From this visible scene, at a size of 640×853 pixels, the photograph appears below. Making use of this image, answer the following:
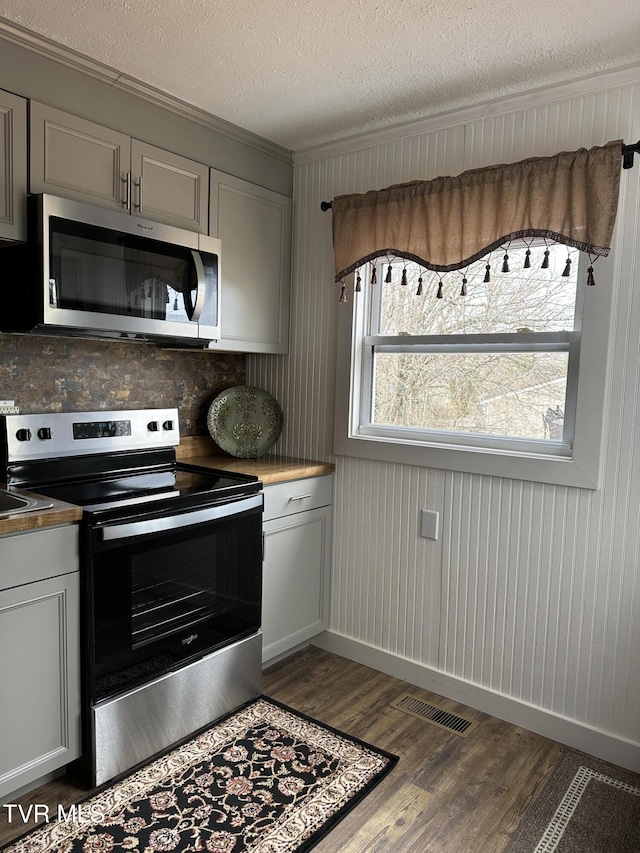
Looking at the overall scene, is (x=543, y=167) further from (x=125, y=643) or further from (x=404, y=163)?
(x=125, y=643)

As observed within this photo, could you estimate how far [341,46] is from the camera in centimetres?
198

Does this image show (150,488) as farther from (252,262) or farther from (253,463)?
(252,262)

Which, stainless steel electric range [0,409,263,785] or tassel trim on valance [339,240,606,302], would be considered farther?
tassel trim on valance [339,240,606,302]

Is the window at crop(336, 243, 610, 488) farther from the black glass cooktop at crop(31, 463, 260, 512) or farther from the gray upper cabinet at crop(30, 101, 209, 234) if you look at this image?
the gray upper cabinet at crop(30, 101, 209, 234)

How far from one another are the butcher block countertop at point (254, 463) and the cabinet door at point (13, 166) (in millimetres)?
1182

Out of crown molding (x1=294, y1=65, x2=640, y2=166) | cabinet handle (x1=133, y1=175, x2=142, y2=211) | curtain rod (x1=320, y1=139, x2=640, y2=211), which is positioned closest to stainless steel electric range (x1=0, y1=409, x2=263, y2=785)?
cabinet handle (x1=133, y1=175, x2=142, y2=211)

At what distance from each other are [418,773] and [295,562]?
98cm

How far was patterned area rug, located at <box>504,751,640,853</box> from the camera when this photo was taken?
1.77m

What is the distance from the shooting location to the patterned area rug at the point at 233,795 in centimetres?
173

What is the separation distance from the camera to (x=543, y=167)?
7.09ft

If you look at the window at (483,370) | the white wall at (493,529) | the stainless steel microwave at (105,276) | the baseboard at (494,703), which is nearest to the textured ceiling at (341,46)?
the white wall at (493,529)

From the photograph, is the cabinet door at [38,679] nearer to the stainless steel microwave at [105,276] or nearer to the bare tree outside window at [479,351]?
the stainless steel microwave at [105,276]

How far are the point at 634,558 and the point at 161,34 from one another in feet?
7.52

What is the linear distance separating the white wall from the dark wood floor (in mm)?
155
